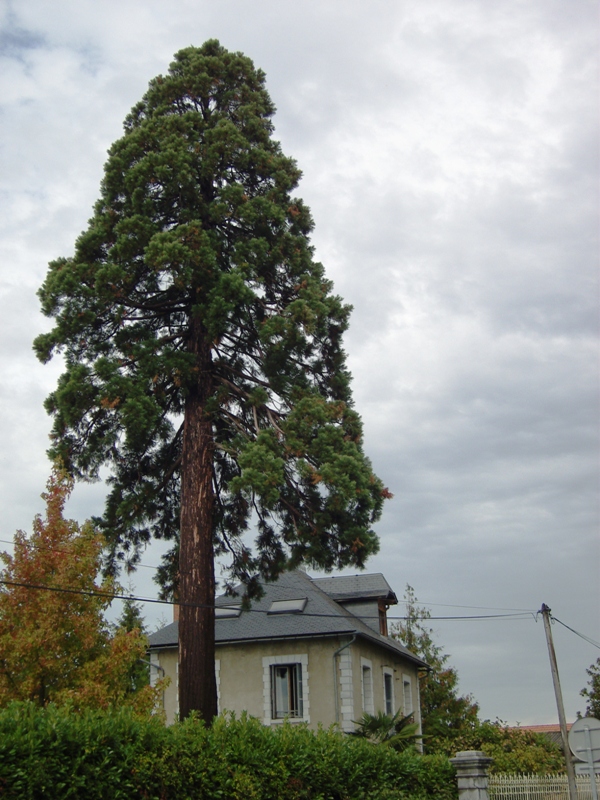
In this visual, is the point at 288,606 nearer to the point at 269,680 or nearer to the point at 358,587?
the point at 269,680

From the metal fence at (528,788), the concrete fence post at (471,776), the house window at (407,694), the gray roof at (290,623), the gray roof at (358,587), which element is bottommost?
the metal fence at (528,788)

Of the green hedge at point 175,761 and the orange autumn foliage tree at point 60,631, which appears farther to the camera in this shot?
the orange autumn foliage tree at point 60,631

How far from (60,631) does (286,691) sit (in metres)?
12.7

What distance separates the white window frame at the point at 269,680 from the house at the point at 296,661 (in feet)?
0.09

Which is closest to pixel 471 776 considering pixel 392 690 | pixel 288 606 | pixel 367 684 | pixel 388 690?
pixel 367 684

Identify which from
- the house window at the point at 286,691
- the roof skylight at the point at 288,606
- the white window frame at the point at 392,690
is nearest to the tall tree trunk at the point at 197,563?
the house window at the point at 286,691

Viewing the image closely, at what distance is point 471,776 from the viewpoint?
1582 cm

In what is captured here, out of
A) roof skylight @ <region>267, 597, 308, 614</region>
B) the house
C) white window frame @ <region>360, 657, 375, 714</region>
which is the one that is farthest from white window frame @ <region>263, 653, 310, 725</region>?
white window frame @ <region>360, 657, 375, 714</region>

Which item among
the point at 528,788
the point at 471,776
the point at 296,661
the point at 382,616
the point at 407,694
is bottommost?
the point at 528,788

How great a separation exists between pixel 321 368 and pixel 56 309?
617 cm

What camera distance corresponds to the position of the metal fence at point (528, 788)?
20578mm

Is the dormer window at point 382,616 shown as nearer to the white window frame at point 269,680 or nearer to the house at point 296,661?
the house at point 296,661

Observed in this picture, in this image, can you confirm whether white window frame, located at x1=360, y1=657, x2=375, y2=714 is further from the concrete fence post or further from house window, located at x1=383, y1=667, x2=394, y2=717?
the concrete fence post

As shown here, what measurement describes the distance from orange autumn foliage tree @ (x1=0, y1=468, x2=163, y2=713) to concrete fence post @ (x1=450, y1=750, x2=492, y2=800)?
6277mm
